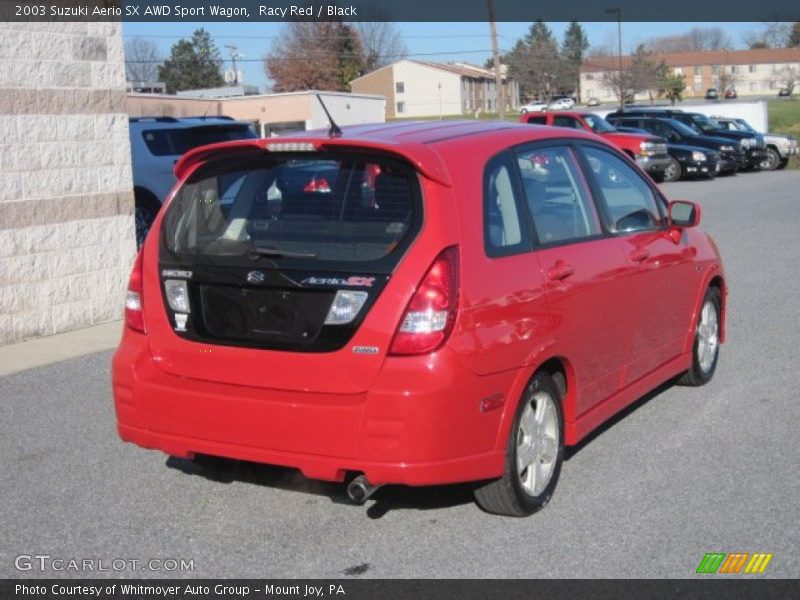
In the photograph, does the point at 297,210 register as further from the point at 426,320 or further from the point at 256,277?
the point at 426,320

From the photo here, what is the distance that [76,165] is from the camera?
9.86 meters

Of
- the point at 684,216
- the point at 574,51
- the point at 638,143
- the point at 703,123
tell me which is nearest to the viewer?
the point at 684,216

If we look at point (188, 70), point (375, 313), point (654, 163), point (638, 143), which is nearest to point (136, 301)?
point (375, 313)

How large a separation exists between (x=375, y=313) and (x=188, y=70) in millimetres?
78250

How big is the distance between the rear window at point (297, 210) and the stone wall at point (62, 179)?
466 cm

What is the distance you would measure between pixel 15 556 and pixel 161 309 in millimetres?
1244

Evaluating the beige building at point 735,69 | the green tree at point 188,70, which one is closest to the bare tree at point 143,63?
the green tree at point 188,70

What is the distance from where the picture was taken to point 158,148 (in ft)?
50.1

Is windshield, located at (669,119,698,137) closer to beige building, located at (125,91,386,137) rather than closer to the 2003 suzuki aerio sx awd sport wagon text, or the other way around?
beige building, located at (125,91,386,137)

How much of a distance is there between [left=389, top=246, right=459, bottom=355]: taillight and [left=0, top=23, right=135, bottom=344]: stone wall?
19.1ft

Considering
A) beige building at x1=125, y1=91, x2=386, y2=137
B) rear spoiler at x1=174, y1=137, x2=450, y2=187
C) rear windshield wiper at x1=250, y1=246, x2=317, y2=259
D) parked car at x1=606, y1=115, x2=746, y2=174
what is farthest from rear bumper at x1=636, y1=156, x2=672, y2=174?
rear windshield wiper at x1=250, y1=246, x2=317, y2=259

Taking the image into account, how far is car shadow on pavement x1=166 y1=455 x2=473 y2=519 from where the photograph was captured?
5.22 m

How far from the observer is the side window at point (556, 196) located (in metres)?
5.24

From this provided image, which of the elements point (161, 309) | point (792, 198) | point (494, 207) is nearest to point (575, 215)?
point (494, 207)
